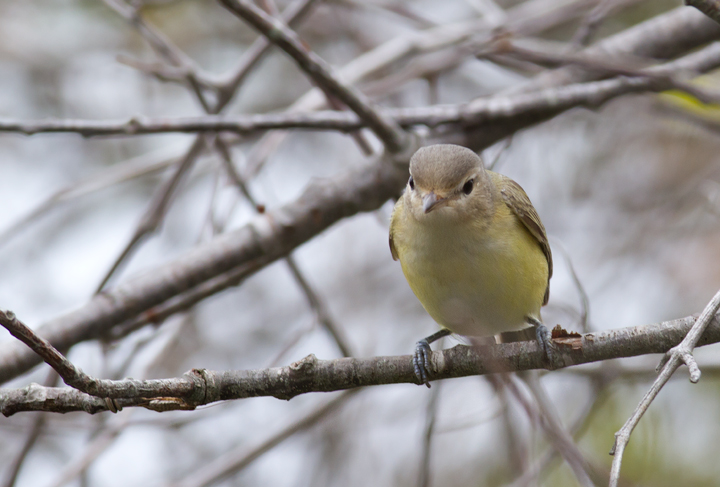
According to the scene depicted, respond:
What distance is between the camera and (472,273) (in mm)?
3473

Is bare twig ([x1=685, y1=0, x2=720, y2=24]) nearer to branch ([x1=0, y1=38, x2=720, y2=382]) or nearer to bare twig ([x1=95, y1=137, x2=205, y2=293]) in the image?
branch ([x1=0, y1=38, x2=720, y2=382])

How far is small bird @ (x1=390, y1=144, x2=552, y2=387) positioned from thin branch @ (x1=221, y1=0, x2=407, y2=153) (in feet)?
1.31

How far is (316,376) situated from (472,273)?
3.95ft

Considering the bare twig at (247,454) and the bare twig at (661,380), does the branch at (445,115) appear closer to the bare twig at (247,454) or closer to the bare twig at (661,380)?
the bare twig at (247,454)

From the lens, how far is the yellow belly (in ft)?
11.5

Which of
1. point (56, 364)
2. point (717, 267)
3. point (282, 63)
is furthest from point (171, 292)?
point (282, 63)

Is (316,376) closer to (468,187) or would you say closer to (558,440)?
(558,440)

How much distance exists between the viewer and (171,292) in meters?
3.73

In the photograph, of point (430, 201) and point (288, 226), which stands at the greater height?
point (288, 226)

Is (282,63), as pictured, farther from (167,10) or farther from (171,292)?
(171,292)

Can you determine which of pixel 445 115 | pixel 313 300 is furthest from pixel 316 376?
pixel 445 115

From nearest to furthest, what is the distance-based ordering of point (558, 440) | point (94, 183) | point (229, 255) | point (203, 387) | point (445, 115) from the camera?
point (203, 387), point (558, 440), point (229, 255), point (445, 115), point (94, 183)

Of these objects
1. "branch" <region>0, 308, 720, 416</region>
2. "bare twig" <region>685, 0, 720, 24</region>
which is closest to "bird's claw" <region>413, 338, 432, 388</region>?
"branch" <region>0, 308, 720, 416</region>

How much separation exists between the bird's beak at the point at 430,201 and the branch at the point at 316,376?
82 centimetres
